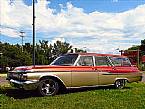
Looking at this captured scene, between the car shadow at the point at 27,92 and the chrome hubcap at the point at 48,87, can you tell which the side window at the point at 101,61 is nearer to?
the car shadow at the point at 27,92

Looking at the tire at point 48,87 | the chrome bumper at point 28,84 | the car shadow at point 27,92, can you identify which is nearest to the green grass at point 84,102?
the car shadow at point 27,92

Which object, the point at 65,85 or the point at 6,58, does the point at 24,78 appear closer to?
the point at 65,85

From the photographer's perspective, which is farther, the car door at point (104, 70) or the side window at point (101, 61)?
the side window at point (101, 61)

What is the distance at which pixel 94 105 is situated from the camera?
27.5 feet

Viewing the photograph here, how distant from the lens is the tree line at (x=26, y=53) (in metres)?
69.1

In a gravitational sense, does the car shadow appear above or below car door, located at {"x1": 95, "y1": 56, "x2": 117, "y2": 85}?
below

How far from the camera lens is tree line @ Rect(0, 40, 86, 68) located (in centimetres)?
6906

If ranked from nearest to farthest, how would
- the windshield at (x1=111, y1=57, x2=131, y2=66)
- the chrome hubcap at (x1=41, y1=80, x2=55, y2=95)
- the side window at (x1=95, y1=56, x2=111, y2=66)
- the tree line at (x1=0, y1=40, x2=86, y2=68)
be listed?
the chrome hubcap at (x1=41, y1=80, x2=55, y2=95) → the side window at (x1=95, y1=56, x2=111, y2=66) → the windshield at (x1=111, y1=57, x2=131, y2=66) → the tree line at (x1=0, y1=40, x2=86, y2=68)

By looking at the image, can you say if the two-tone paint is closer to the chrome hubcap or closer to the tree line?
the chrome hubcap

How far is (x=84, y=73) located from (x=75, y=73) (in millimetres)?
413

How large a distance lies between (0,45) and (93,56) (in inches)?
2682

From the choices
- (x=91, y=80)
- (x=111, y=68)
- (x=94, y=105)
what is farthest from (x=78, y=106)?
(x=111, y=68)

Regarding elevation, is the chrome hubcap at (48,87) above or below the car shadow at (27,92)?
above

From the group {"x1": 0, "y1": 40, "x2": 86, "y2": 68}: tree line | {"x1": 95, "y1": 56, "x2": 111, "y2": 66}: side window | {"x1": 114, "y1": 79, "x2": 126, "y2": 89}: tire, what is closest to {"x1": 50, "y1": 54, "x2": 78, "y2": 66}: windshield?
{"x1": 95, "y1": 56, "x2": 111, "y2": 66}: side window
